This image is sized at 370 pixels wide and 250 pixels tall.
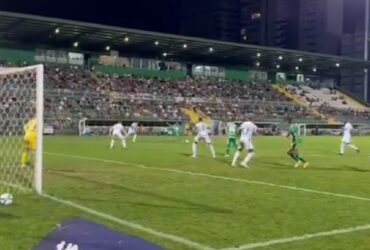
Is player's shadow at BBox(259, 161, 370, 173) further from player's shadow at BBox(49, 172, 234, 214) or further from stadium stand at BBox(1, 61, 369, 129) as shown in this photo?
stadium stand at BBox(1, 61, 369, 129)

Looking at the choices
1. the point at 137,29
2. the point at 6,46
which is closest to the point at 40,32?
the point at 6,46

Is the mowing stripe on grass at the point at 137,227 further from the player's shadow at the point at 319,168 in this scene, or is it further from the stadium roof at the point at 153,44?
the stadium roof at the point at 153,44

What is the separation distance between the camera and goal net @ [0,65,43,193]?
12.2m

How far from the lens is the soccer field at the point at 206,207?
25.3ft

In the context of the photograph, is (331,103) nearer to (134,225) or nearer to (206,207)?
(206,207)

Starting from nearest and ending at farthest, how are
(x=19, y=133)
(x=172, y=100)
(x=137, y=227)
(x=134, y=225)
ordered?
(x=137, y=227)
(x=134, y=225)
(x=19, y=133)
(x=172, y=100)

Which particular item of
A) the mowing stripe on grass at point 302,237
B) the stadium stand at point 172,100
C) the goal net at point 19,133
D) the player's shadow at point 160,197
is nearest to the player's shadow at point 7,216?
the player's shadow at point 160,197

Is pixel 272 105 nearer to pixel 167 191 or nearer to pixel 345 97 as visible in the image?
pixel 345 97

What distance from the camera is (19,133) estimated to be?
86.0ft

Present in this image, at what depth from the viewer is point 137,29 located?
212 feet

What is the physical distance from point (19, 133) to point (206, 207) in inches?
704

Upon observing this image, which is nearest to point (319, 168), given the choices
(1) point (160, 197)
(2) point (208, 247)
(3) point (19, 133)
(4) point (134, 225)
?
(1) point (160, 197)

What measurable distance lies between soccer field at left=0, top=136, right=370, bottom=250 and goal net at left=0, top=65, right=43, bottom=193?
0.70 m

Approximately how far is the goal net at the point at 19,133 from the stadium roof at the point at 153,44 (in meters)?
25.5
